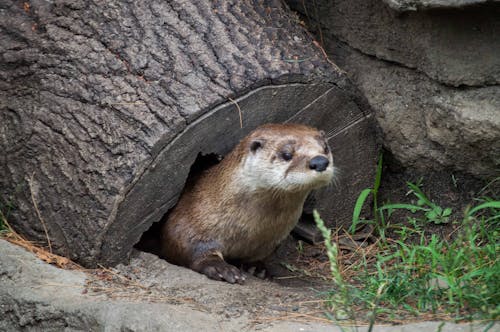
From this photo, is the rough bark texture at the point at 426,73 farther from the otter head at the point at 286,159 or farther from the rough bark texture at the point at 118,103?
the otter head at the point at 286,159

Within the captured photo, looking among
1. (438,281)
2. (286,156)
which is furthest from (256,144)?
(438,281)

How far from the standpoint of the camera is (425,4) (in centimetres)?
481

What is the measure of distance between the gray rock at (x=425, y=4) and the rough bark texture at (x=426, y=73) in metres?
0.12

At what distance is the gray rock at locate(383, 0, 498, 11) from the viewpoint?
4.64 metres

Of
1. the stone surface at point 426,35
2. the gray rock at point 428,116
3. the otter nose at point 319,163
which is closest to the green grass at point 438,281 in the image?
the gray rock at point 428,116

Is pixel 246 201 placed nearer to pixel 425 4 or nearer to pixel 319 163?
pixel 319 163

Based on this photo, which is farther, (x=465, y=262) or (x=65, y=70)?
(x=65, y=70)

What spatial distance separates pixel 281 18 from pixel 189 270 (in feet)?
6.13

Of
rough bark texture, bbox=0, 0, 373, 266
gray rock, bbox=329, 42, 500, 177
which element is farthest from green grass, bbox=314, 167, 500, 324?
rough bark texture, bbox=0, 0, 373, 266

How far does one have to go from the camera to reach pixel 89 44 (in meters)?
4.94

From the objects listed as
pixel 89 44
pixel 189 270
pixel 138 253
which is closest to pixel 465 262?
pixel 189 270

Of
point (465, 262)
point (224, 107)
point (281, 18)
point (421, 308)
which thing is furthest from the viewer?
point (281, 18)

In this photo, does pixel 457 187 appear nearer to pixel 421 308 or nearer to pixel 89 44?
pixel 421 308

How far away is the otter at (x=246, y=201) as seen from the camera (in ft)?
15.6
